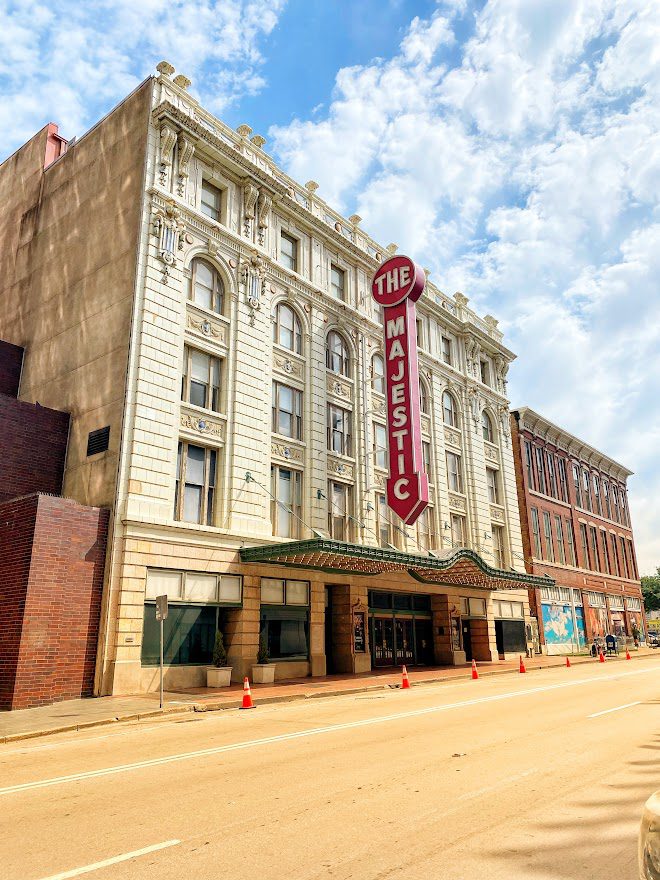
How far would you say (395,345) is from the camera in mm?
29578

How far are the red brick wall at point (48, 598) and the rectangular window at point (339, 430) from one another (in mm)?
11766

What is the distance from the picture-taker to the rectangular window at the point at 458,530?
3594 cm

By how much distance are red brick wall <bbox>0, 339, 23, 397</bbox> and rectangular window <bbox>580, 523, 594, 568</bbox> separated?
42016 millimetres

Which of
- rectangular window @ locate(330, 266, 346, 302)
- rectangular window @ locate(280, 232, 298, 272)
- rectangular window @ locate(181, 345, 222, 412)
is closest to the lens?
rectangular window @ locate(181, 345, 222, 412)

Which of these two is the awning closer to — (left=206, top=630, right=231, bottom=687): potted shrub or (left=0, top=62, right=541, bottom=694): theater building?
(left=0, top=62, right=541, bottom=694): theater building

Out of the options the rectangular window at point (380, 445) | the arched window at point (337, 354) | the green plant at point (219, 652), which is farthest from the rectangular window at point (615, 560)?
the green plant at point (219, 652)

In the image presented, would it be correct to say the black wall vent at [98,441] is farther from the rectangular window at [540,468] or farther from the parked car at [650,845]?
the rectangular window at [540,468]

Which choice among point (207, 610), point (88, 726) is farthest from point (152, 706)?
point (207, 610)

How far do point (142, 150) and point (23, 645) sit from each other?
17.5 meters

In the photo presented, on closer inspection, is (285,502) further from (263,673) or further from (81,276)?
(81,276)

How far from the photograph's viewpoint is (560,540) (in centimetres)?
4869

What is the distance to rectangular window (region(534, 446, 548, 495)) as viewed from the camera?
47781 millimetres

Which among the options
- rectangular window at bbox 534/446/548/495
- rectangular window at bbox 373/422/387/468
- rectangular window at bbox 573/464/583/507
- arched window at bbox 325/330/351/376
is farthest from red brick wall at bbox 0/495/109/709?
rectangular window at bbox 573/464/583/507

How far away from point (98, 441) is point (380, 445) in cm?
1386
